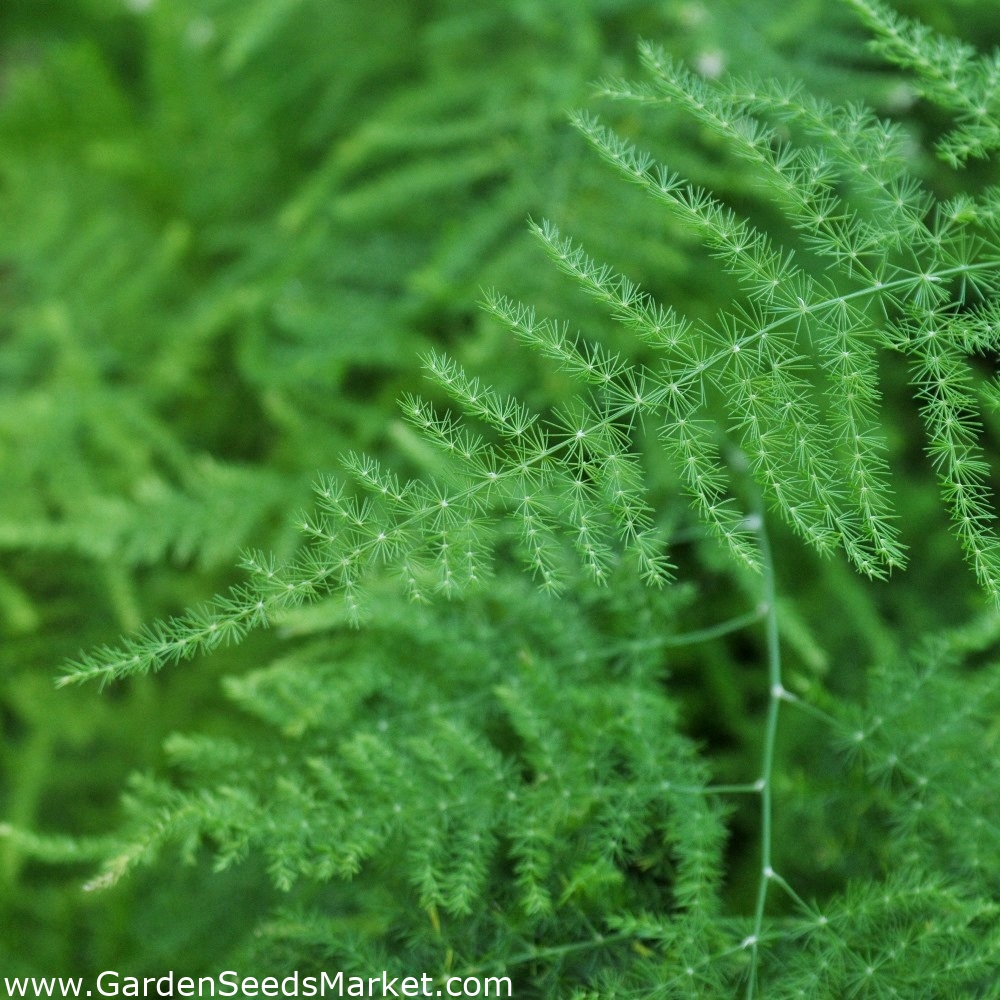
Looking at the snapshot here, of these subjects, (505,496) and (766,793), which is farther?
(766,793)

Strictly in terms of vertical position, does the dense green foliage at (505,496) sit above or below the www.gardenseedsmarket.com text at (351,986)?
above

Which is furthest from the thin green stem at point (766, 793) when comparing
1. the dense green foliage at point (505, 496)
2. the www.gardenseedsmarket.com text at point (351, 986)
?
the www.gardenseedsmarket.com text at point (351, 986)

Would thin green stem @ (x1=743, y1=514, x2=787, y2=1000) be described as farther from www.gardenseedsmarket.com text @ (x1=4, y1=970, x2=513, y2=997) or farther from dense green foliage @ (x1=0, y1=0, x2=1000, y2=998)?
www.gardenseedsmarket.com text @ (x1=4, y1=970, x2=513, y2=997)

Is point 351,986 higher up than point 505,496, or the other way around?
point 505,496

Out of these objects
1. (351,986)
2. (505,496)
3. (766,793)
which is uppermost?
(505,496)

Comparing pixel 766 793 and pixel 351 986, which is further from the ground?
pixel 766 793

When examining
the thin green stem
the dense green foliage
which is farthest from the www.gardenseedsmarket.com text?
the thin green stem

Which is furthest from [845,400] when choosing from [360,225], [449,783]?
[360,225]

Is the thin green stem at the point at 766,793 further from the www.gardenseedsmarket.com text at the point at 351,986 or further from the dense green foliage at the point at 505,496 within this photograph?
the www.gardenseedsmarket.com text at the point at 351,986
